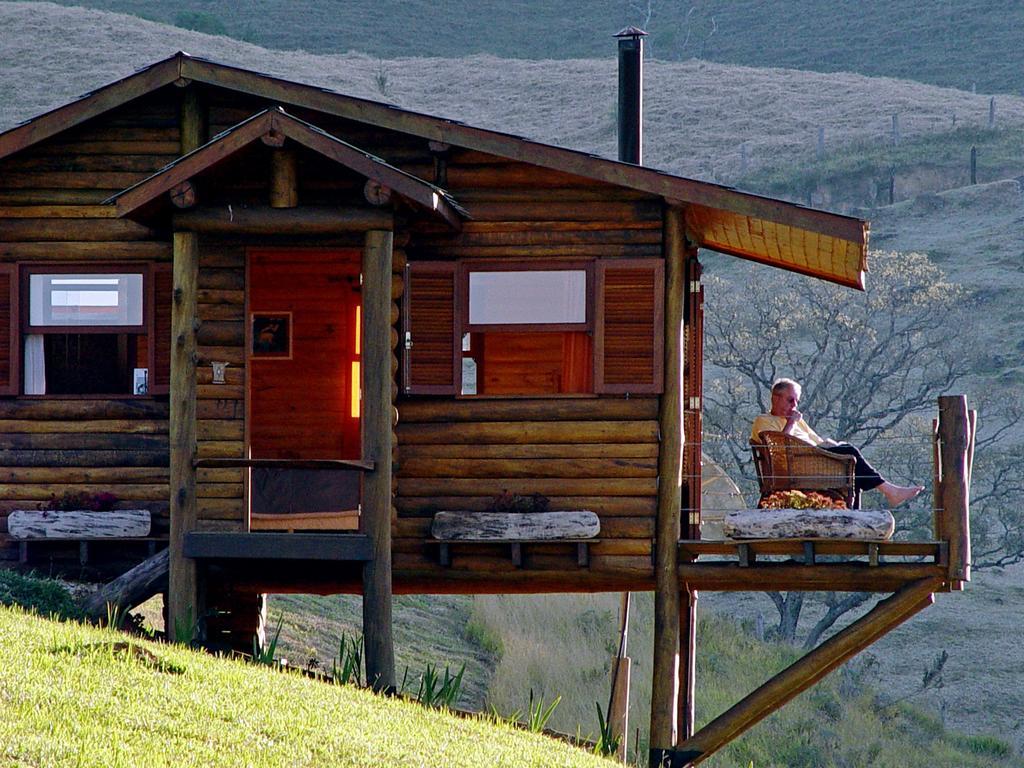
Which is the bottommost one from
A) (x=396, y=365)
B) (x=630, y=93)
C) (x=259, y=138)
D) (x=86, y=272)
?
(x=396, y=365)

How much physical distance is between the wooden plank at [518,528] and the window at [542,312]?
3.94ft

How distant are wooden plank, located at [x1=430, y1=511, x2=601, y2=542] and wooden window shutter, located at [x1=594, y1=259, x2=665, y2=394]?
1.25 meters

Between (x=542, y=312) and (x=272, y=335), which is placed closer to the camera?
(x=542, y=312)

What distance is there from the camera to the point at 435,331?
15609 millimetres

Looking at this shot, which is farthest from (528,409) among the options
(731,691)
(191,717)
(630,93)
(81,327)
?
(731,691)

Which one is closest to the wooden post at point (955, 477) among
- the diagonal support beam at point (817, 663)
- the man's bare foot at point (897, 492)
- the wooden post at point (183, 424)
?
the man's bare foot at point (897, 492)

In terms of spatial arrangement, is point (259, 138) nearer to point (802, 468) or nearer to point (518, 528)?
point (518, 528)

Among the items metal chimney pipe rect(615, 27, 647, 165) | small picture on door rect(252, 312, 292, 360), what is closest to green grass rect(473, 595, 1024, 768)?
small picture on door rect(252, 312, 292, 360)

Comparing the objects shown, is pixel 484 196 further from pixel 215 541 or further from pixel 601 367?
pixel 215 541

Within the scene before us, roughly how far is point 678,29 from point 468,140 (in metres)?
72.7

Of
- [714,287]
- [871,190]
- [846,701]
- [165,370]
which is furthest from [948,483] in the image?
[871,190]

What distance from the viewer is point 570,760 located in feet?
40.6

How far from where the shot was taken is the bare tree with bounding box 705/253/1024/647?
3225 centimetres

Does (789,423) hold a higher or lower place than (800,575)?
higher
